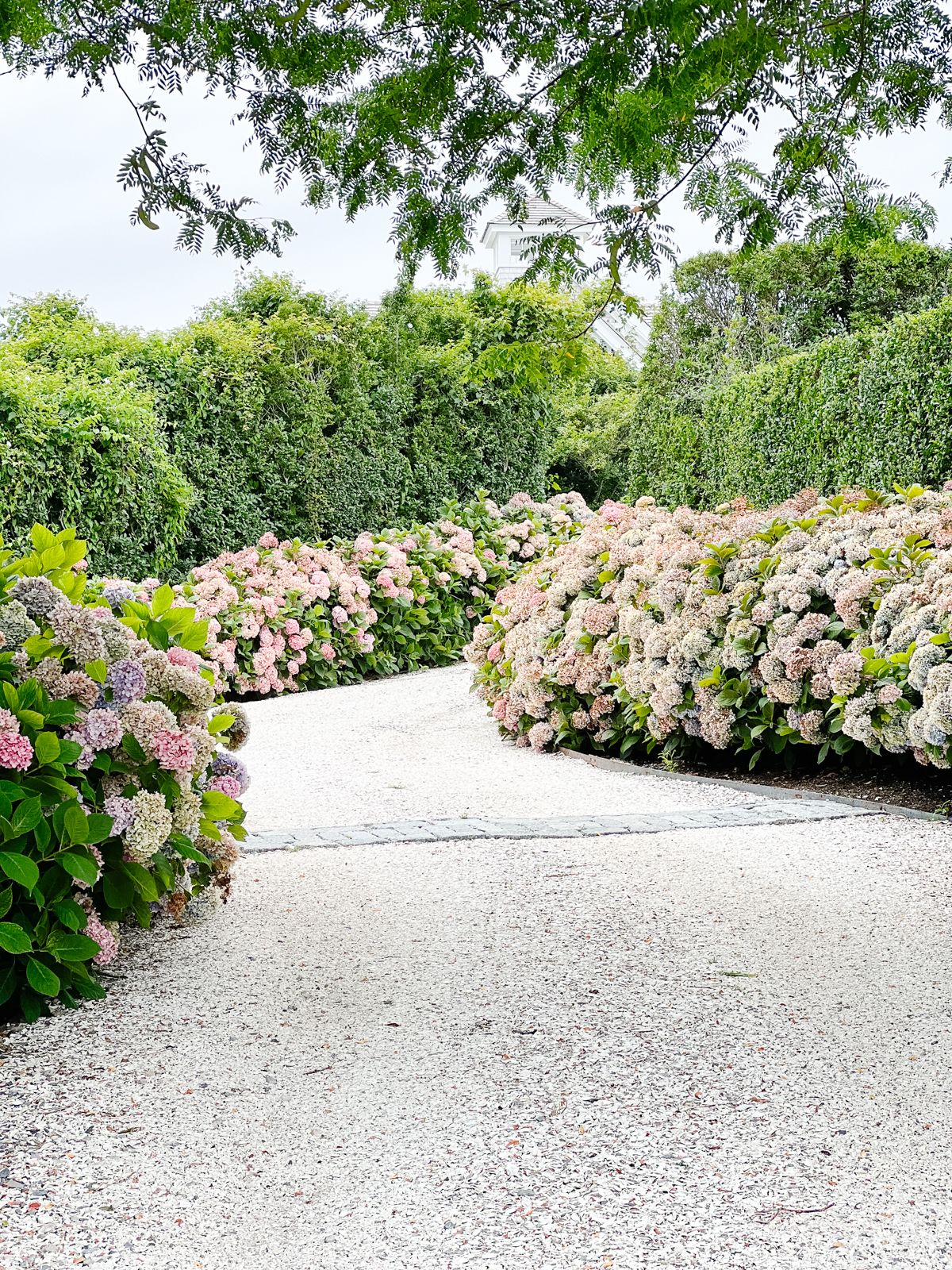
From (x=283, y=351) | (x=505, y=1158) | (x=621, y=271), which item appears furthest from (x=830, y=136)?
(x=283, y=351)

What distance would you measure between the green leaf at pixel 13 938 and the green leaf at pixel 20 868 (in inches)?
3.6

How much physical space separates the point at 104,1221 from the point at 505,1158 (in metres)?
0.74

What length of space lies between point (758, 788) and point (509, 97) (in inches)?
131

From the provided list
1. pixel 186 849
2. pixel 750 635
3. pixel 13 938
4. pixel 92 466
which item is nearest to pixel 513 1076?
pixel 186 849

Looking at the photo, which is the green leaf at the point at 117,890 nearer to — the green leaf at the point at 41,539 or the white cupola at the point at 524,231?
the green leaf at the point at 41,539

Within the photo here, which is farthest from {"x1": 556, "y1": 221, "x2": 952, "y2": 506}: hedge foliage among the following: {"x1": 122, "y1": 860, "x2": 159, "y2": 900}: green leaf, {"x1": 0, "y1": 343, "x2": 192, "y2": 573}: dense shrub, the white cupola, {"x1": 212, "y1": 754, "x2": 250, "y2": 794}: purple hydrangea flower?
{"x1": 122, "y1": 860, "x2": 159, "y2": 900}: green leaf

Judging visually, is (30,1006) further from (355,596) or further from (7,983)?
(355,596)

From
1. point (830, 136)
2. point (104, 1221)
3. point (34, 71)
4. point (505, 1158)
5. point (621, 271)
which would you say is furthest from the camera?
point (621, 271)

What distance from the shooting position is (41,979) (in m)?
2.62

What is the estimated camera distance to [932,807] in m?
4.74

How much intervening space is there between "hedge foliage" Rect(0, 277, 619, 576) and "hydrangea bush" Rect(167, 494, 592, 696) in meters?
0.51

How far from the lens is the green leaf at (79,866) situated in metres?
2.58

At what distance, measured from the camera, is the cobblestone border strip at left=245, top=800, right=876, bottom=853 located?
459 centimetres

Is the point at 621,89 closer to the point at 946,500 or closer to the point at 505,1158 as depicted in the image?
the point at 505,1158
